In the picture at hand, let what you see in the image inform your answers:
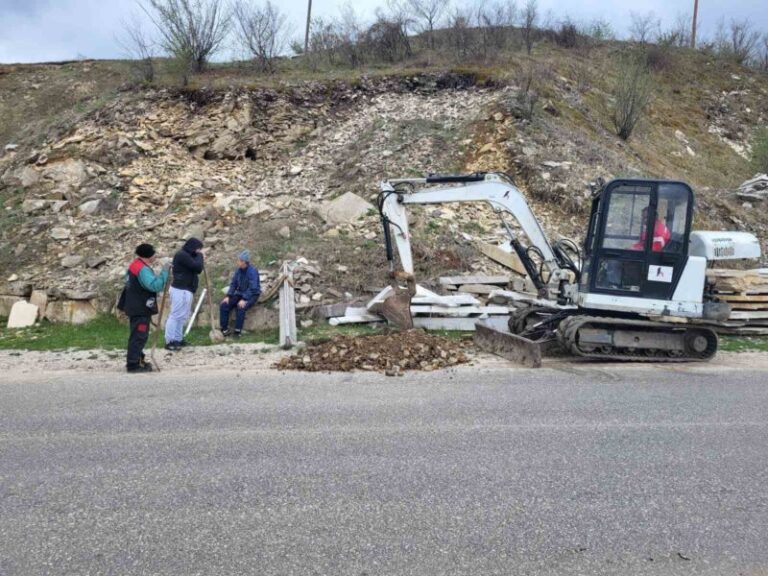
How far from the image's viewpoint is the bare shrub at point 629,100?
20.6 m

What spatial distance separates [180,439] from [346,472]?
1594 mm

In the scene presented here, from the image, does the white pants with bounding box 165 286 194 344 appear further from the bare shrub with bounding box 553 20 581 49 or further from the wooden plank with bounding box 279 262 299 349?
the bare shrub with bounding box 553 20 581 49

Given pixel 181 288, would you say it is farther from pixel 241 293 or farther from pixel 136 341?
pixel 136 341

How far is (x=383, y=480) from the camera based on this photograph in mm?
4383

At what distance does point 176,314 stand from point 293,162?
923 centimetres

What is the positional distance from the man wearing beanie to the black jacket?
4.70ft

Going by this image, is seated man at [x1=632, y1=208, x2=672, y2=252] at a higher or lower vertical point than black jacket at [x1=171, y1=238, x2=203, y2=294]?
higher

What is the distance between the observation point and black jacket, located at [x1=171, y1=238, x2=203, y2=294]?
9.54 meters

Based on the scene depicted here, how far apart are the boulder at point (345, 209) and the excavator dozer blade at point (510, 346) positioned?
5438mm

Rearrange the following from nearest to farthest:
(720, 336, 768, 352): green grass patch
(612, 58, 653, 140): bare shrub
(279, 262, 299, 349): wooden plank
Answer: (279, 262, 299, 349): wooden plank
(720, 336, 768, 352): green grass patch
(612, 58, 653, 140): bare shrub

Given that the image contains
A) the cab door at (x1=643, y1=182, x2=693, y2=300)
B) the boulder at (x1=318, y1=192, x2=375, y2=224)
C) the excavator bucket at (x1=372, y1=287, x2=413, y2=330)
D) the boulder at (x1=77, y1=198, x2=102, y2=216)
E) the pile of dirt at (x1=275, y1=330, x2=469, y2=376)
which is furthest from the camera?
the boulder at (x1=77, y1=198, x2=102, y2=216)

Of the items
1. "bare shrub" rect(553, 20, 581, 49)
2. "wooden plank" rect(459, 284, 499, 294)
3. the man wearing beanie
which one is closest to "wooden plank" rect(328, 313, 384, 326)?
"wooden plank" rect(459, 284, 499, 294)

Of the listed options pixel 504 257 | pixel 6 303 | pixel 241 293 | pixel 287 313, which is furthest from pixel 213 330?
pixel 504 257

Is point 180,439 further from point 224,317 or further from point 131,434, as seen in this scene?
point 224,317
